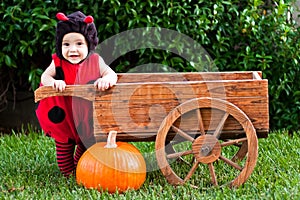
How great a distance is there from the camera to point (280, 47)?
203 inches

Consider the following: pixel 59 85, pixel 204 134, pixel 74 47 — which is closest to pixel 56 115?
pixel 59 85

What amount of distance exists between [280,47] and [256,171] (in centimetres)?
184

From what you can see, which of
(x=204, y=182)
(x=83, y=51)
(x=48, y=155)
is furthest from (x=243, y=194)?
(x=48, y=155)

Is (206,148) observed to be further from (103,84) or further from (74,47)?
(74,47)

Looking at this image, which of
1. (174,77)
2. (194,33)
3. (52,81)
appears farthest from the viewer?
(194,33)

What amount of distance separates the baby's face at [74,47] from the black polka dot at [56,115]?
1.00ft

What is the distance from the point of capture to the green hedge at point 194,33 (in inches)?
189

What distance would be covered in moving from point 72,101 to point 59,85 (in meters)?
0.25

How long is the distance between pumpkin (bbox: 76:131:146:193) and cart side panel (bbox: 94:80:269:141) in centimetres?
10

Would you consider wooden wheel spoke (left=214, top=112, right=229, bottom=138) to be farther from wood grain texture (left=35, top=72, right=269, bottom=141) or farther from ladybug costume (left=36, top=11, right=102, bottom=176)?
ladybug costume (left=36, top=11, right=102, bottom=176)

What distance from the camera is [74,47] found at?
3.41m

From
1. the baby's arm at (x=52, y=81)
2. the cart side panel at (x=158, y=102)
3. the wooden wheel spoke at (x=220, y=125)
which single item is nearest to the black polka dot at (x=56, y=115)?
the baby's arm at (x=52, y=81)

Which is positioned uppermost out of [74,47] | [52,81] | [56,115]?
[74,47]

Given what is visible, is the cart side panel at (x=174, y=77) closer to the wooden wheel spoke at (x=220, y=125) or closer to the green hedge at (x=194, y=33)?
the wooden wheel spoke at (x=220, y=125)
